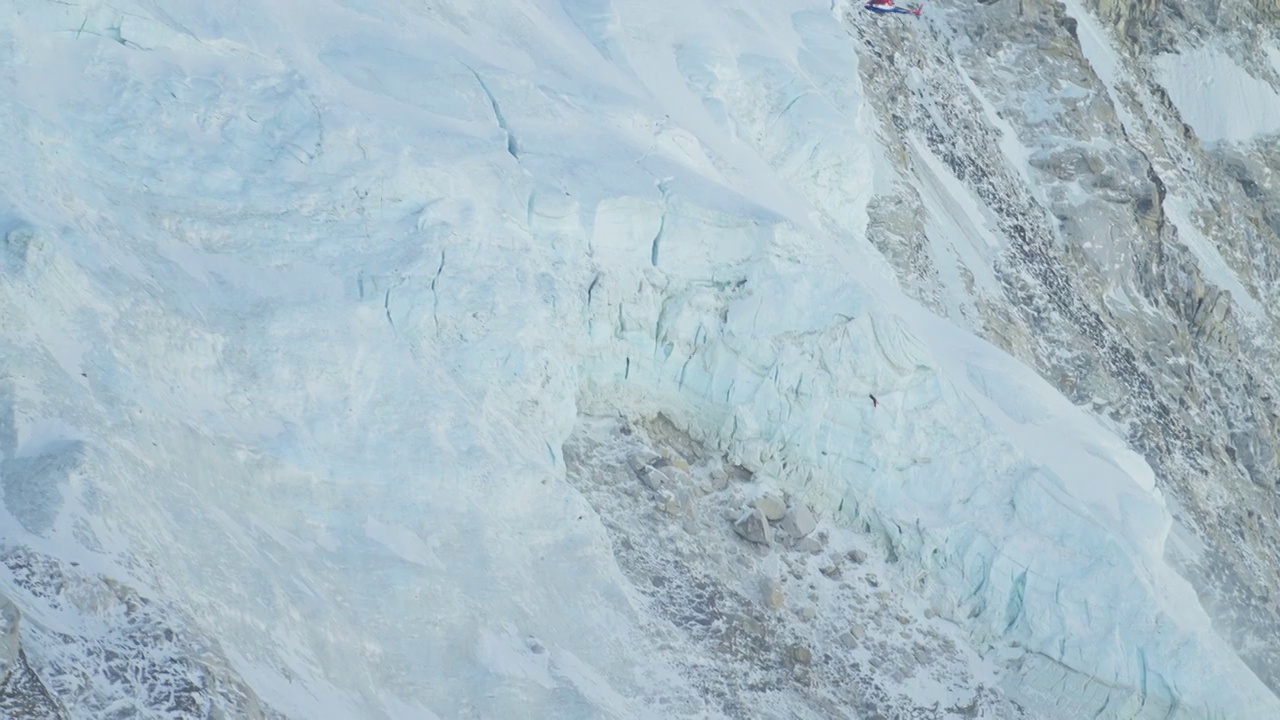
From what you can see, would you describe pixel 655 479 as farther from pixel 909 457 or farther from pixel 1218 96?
pixel 1218 96

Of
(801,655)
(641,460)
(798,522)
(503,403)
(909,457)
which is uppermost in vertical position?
(503,403)

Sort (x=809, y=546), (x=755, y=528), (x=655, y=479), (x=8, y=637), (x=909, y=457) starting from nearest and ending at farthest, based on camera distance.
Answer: (x=8, y=637)
(x=655, y=479)
(x=755, y=528)
(x=809, y=546)
(x=909, y=457)

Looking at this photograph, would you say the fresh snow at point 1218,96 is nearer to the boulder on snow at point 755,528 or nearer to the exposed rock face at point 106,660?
the boulder on snow at point 755,528

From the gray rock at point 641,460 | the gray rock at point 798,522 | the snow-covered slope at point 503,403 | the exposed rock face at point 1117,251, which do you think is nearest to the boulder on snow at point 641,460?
the gray rock at point 641,460

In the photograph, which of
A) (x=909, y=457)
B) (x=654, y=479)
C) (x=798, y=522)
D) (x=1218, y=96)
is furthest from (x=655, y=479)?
(x=1218, y=96)

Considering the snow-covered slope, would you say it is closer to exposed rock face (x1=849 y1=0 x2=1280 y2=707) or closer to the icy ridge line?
the icy ridge line

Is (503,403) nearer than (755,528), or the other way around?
(503,403)

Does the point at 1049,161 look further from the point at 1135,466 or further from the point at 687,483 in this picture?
the point at 687,483
